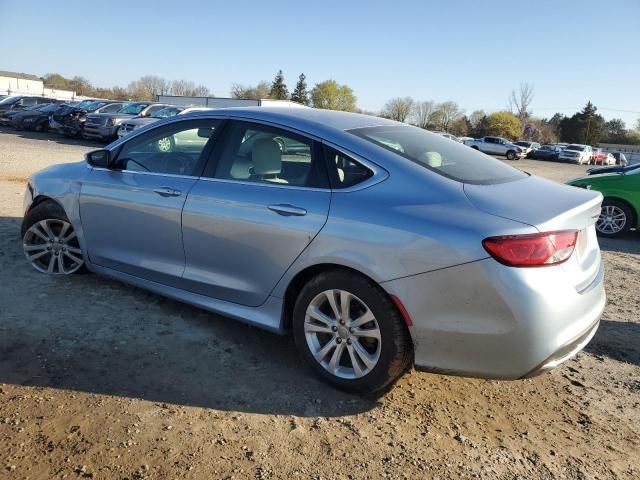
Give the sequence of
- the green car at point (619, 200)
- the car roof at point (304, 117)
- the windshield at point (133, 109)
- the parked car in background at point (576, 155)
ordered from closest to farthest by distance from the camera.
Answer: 1. the car roof at point (304, 117)
2. the green car at point (619, 200)
3. the windshield at point (133, 109)
4. the parked car in background at point (576, 155)

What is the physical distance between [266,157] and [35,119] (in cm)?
2638

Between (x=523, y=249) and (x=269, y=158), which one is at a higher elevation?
(x=269, y=158)

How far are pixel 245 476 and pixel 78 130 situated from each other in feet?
76.0

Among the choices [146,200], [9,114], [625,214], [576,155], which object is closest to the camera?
[146,200]

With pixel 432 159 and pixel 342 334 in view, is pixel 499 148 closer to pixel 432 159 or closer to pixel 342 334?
pixel 432 159

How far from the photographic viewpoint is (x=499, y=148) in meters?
42.6

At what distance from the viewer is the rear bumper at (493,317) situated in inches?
99.1

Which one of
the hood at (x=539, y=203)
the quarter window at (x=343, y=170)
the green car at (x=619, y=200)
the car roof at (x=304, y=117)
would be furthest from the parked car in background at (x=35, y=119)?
the hood at (x=539, y=203)

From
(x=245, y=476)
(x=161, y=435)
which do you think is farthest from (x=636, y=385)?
(x=161, y=435)

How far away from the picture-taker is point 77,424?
2.64 metres

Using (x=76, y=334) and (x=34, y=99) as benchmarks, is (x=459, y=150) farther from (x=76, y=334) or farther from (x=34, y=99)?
(x=34, y=99)

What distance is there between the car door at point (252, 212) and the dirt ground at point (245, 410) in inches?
20.2

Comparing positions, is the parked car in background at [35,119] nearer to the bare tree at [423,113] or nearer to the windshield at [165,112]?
the windshield at [165,112]

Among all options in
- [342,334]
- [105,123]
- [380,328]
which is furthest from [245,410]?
[105,123]
